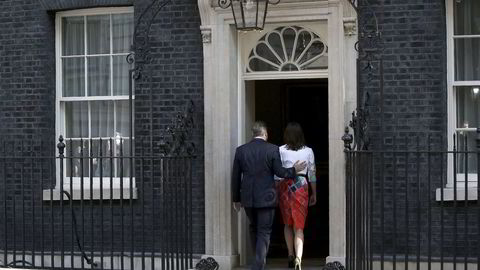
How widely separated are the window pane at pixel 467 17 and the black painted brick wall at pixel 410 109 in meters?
0.26

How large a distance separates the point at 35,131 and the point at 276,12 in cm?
366

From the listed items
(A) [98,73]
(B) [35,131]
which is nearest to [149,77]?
(A) [98,73]

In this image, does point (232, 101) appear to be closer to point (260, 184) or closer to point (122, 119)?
point (260, 184)

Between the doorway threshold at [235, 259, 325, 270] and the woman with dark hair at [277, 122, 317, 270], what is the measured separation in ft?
1.42

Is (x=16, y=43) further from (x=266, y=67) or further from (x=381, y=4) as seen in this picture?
(x=381, y=4)

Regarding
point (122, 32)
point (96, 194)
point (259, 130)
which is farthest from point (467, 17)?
point (96, 194)

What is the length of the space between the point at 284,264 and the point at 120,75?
3299mm

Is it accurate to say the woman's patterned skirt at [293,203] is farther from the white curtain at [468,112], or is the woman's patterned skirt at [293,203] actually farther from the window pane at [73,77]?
the window pane at [73,77]

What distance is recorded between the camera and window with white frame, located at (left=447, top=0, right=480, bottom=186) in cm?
1080

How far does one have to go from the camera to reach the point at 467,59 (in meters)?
10.9

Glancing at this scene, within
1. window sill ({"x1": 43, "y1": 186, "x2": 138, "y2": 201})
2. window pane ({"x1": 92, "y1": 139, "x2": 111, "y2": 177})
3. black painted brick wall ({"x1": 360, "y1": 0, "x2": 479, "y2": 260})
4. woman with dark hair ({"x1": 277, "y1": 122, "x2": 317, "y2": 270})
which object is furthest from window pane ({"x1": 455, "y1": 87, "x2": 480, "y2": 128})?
window pane ({"x1": 92, "y1": 139, "x2": 111, "y2": 177})

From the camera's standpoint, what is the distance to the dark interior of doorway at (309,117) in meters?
13.4

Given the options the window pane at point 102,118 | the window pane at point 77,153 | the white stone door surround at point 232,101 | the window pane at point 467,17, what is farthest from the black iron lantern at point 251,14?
the window pane at point 77,153

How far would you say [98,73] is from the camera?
12.3 meters
